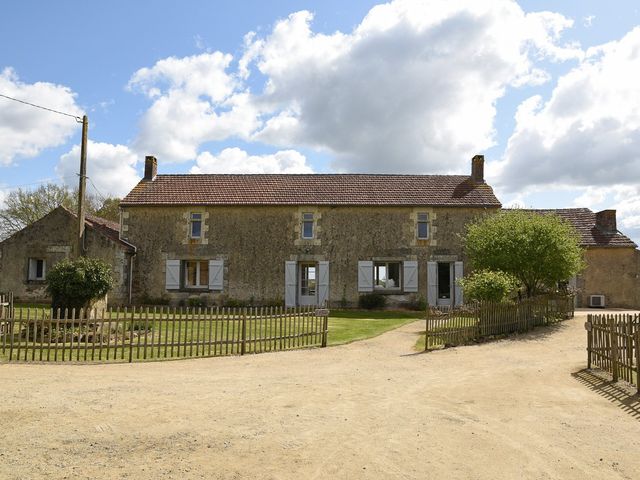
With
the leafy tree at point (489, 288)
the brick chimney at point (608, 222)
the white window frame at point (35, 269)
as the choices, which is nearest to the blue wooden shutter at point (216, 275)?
the white window frame at point (35, 269)

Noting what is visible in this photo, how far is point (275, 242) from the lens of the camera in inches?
899

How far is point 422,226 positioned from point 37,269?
1764cm

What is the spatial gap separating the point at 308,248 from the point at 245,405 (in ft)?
53.6

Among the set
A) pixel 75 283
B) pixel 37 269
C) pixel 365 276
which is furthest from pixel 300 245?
Result: pixel 37 269

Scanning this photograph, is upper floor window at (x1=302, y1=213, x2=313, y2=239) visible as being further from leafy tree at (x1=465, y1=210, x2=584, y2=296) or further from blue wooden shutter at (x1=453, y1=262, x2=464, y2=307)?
leafy tree at (x1=465, y1=210, x2=584, y2=296)

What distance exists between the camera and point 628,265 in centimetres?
2389

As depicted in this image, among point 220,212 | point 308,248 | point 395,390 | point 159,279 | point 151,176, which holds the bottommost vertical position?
point 395,390

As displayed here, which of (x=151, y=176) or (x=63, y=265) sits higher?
(x=151, y=176)

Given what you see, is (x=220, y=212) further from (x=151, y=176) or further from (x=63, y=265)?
(x=63, y=265)

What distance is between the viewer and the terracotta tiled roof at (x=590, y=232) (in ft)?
78.6

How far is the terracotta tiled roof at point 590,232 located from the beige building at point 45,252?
2081 cm

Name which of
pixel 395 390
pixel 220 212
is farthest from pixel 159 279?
pixel 395 390

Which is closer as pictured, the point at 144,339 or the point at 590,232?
the point at 144,339

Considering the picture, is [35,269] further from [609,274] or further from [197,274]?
[609,274]
